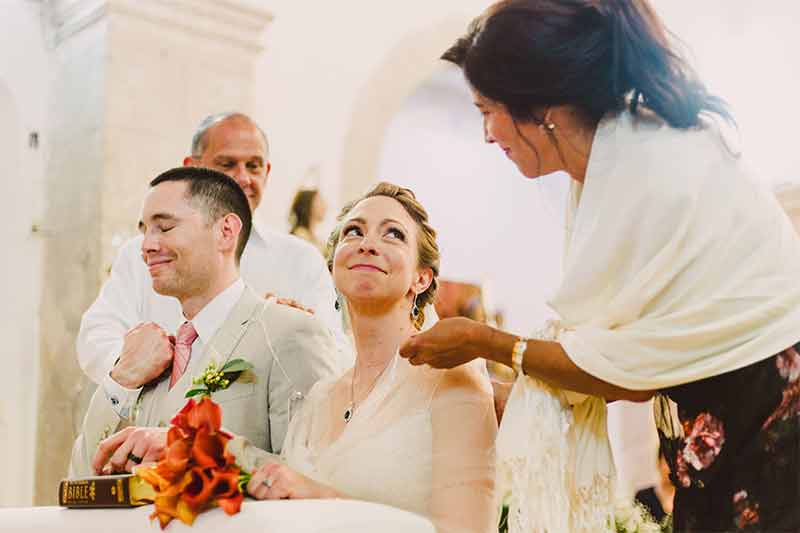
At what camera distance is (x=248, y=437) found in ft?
11.3

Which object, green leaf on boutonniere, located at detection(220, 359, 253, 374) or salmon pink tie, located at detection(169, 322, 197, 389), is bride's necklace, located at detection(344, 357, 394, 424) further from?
salmon pink tie, located at detection(169, 322, 197, 389)

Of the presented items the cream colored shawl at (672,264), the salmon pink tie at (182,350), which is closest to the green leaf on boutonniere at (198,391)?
the salmon pink tie at (182,350)

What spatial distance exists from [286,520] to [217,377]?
37.9 inches

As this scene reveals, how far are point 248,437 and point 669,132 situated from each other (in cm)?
158

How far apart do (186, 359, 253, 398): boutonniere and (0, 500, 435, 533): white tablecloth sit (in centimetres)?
58

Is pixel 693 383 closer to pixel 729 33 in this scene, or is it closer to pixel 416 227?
pixel 416 227

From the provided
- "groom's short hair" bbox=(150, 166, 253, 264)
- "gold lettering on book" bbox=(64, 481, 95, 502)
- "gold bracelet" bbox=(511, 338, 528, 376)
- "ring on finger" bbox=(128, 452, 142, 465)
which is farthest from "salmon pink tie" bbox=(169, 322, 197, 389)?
"gold bracelet" bbox=(511, 338, 528, 376)

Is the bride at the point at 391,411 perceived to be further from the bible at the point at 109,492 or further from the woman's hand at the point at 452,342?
the woman's hand at the point at 452,342

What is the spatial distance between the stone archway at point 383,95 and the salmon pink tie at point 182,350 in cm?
461

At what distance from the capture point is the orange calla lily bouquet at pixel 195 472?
261 centimetres

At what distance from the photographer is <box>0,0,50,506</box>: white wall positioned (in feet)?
22.8

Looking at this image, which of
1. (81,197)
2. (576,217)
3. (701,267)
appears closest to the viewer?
(701,267)

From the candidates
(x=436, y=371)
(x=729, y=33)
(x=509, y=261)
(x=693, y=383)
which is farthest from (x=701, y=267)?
(x=509, y=261)

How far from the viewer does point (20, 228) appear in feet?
23.5
